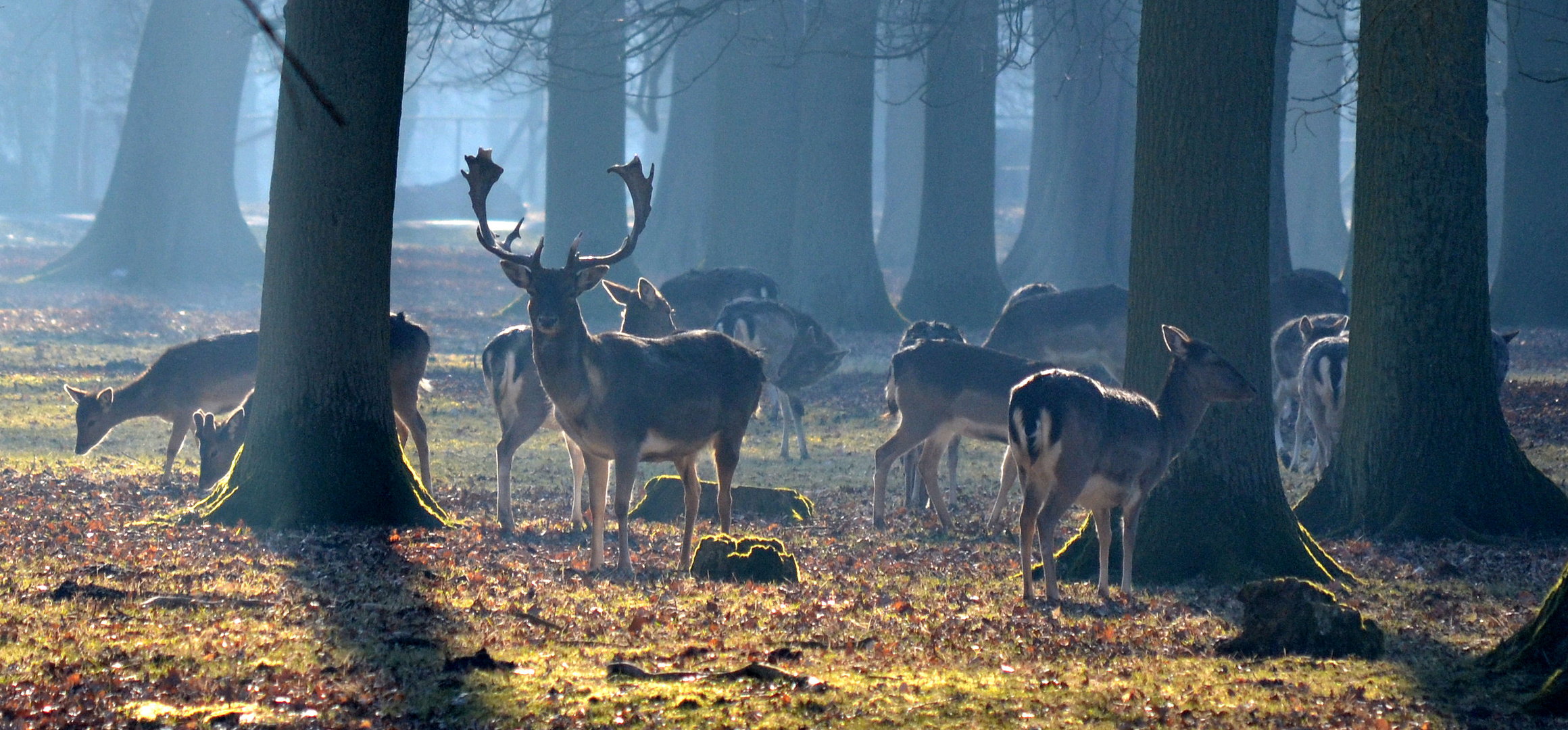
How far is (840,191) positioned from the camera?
95.1 feet

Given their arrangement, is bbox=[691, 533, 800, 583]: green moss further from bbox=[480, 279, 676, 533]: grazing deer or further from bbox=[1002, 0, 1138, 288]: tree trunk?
bbox=[1002, 0, 1138, 288]: tree trunk

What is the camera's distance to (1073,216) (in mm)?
31969

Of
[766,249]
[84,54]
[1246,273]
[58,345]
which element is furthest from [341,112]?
[84,54]

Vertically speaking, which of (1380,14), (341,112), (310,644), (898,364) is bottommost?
(310,644)

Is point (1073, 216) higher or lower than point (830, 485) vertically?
higher

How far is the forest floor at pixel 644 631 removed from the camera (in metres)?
6.14

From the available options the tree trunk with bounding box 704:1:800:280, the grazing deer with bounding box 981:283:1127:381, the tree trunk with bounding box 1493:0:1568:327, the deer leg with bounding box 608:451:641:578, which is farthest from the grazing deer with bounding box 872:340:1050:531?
the tree trunk with bounding box 704:1:800:280

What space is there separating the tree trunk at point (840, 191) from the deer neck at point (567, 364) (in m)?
17.9

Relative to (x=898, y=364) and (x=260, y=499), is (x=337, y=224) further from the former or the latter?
(x=898, y=364)

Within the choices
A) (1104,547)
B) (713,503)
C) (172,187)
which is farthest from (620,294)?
(172,187)

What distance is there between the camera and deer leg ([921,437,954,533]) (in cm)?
1262

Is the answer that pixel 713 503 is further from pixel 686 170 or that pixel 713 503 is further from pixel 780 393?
pixel 686 170

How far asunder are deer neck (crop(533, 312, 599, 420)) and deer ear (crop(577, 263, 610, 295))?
24 cm

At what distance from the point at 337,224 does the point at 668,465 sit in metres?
7.07
